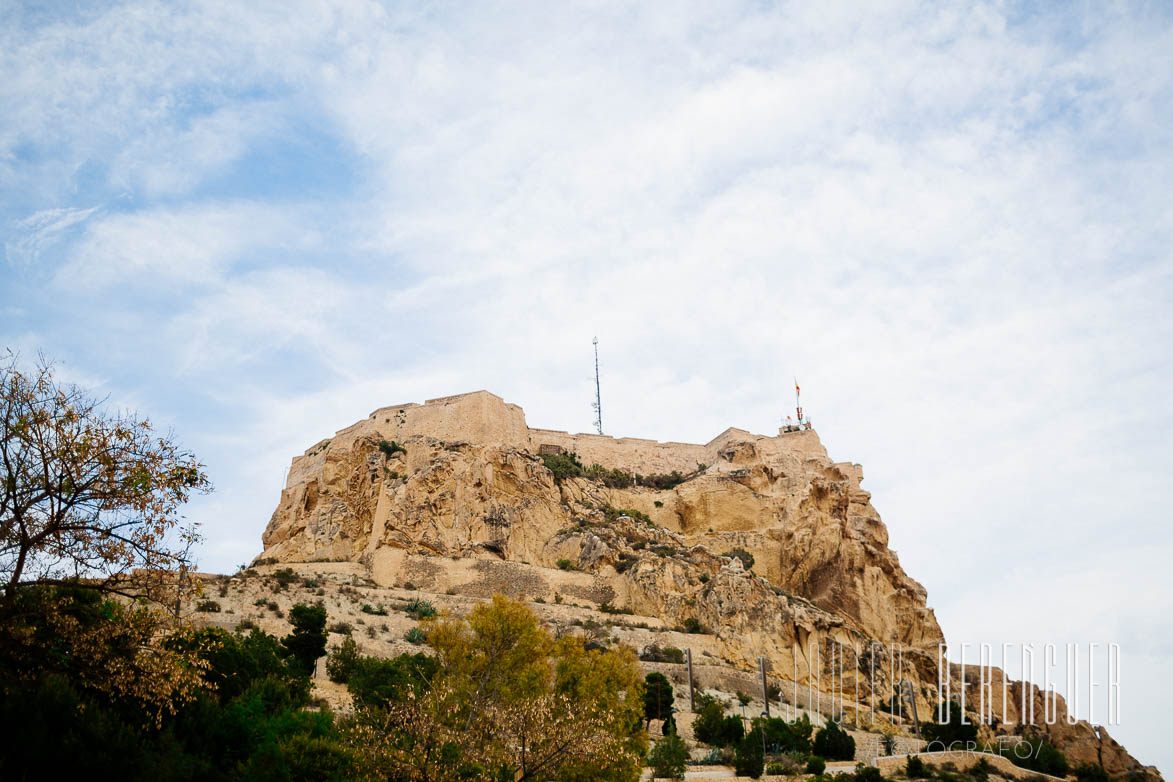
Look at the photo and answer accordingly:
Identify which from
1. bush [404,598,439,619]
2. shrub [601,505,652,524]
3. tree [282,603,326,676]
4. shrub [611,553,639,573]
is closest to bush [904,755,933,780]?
bush [404,598,439,619]

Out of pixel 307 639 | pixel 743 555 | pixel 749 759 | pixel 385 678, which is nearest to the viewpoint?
pixel 385 678

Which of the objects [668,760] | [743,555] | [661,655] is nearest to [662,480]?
[743,555]

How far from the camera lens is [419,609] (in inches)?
1267

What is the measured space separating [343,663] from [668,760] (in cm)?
794

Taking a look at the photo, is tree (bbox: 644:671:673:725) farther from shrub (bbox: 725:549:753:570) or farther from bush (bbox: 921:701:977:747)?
shrub (bbox: 725:549:753:570)

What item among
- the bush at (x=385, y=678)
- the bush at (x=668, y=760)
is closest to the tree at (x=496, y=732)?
the bush at (x=385, y=678)

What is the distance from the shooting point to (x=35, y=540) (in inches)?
439

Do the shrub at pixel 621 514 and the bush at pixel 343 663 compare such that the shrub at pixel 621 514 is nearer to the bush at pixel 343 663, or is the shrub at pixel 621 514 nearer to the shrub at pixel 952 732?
the shrub at pixel 952 732

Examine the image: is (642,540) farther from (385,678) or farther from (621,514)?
(385,678)

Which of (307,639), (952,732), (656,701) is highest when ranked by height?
(307,639)

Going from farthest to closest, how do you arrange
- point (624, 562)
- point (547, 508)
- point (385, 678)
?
point (547, 508) < point (624, 562) < point (385, 678)

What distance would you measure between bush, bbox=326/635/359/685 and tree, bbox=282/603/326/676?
36cm

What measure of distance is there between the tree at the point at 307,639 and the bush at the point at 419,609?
24.4ft

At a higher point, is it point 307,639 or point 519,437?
point 519,437
